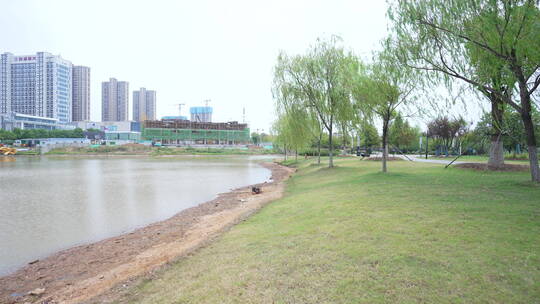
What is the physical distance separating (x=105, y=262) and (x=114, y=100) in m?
182

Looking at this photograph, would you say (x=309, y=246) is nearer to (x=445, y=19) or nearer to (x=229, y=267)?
(x=229, y=267)

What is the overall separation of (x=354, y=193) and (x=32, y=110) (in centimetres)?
15351

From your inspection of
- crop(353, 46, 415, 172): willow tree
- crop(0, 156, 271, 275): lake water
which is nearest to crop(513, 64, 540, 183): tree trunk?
crop(353, 46, 415, 172): willow tree

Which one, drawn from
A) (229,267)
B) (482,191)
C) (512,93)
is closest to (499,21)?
(512,93)

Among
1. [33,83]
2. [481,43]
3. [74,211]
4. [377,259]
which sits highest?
[33,83]

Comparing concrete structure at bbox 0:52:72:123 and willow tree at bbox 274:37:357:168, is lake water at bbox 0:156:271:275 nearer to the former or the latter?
willow tree at bbox 274:37:357:168

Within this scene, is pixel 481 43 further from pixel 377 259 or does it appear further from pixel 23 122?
pixel 23 122

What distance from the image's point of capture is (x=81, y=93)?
14762 centimetres

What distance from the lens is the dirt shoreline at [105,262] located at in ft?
19.4

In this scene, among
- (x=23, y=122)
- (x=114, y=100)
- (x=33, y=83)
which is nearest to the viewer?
(x=23, y=122)

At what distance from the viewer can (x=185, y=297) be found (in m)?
4.36

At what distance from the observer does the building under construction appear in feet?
379

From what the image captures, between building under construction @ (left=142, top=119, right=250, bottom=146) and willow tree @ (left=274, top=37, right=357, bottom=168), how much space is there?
9706cm

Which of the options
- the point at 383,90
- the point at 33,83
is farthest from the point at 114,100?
the point at 383,90
